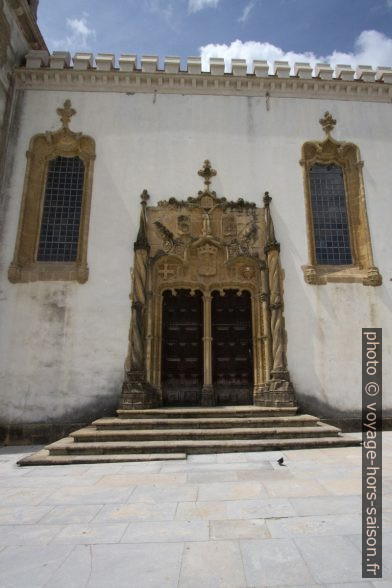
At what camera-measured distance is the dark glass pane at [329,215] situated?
35.8ft

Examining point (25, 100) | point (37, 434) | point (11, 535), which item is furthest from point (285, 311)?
point (25, 100)

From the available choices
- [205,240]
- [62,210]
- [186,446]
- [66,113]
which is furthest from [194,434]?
[66,113]

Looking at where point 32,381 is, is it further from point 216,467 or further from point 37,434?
point 216,467

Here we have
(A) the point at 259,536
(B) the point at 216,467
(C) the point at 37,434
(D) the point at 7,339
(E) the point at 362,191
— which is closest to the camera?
(A) the point at 259,536

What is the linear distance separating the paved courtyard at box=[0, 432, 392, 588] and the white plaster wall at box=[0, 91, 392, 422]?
391cm

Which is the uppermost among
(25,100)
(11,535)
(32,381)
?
(25,100)

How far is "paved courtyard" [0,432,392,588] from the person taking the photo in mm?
2559

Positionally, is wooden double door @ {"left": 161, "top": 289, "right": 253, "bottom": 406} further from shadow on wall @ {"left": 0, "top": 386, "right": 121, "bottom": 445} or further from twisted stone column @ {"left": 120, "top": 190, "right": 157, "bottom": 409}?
shadow on wall @ {"left": 0, "top": 386, "right": 121, "bottom": 445}

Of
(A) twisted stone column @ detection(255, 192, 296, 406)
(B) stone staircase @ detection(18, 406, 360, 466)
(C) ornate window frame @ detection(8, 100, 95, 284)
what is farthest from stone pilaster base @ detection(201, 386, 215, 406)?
(C) ornate window frame @ detection(8, 100, 95, 284)

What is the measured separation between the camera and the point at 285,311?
10.0 meters

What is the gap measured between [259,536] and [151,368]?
683 centimetres

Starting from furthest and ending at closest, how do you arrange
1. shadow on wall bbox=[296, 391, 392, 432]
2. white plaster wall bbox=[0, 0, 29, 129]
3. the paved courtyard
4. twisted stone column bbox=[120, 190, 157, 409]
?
1. white plaster wall bbox=[0, 0, 29, 129]
2. shadow on wall bbox=[296, 391, 392, 432]
3. twisted stone column bbox=[120, 190, 157, 409]
4. the paved courtyard

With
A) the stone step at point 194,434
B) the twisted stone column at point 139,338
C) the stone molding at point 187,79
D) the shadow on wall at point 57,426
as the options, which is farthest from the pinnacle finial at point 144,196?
the stone step at point 194,434

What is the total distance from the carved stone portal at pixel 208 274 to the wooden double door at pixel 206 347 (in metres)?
0.04
